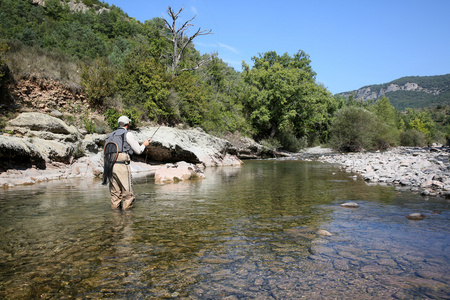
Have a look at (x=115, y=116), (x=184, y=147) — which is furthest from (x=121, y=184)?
(x=115, y=116)

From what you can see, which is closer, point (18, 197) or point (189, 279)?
point (189, 279)

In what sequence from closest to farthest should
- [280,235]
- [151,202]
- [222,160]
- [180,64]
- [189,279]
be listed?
1. [189,279]
2. [280,235]
3. [151,202]
4. [222,160]
5. [180,64]

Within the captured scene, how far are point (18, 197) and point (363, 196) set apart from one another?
10.2 meters

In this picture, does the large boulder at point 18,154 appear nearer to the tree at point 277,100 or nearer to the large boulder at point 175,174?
the large boulder at point 175,174

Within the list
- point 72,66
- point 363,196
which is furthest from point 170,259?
point 72,66

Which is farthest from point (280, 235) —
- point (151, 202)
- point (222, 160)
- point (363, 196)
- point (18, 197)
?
point (222, 160)

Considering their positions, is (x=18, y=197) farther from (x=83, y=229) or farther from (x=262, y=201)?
(x=262, y=201)


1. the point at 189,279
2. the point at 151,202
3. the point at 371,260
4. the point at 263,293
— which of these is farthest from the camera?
the point at 151,202

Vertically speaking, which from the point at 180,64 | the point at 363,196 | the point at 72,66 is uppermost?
the point at 180,64

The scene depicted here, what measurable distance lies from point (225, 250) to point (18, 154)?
1143cm

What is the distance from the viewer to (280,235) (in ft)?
A: 16.1

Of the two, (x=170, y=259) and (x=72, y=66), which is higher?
(x=72, y=66)

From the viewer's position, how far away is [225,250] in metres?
4.19

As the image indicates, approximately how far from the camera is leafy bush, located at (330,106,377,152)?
119 feet
